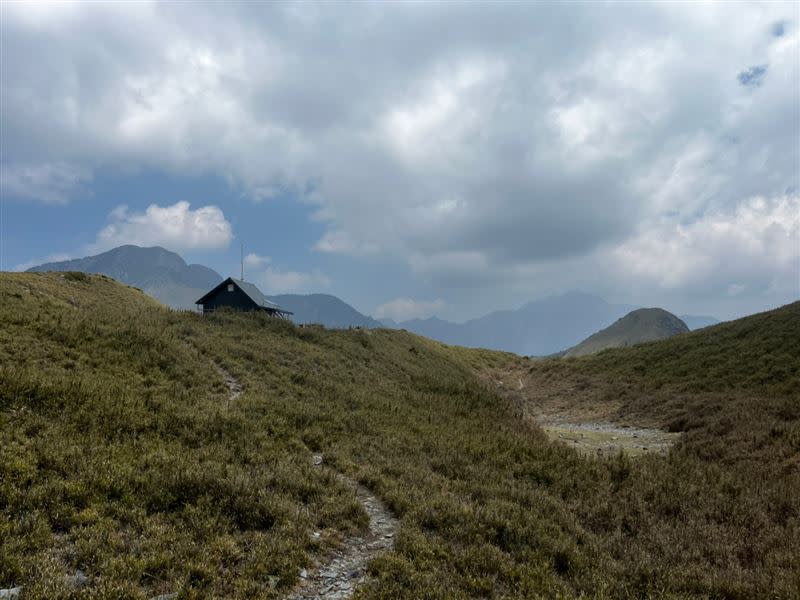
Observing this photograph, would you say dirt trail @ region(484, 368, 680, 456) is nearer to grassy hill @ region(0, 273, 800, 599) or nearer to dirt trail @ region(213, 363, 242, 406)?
grassy hill @ region(0, 273, 800, 599)

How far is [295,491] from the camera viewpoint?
10.7m

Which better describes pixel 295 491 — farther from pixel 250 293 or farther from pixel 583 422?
pixel 250 293

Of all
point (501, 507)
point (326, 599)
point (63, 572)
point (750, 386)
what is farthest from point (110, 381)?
point (750, 386)

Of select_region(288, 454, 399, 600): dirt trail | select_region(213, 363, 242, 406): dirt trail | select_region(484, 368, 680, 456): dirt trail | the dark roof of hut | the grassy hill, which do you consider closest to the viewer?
select_region(288, 454, 399, 600): dirt trail

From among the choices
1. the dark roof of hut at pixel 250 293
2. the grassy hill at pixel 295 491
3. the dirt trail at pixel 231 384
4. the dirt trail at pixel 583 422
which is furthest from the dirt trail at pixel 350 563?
the dark roof of hut at pixel 250 293

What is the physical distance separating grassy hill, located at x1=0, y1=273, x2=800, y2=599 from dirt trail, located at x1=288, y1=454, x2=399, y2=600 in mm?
268

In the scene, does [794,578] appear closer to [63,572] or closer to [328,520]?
[328,520]

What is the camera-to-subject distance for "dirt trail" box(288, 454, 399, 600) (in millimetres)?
7426

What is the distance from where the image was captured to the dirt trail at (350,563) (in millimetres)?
7426

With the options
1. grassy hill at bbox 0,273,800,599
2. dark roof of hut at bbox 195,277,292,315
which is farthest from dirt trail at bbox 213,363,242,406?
dark roof of hut at bbox 195,277,292,315

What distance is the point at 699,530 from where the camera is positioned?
35.0ft

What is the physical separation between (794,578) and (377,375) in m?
25.2

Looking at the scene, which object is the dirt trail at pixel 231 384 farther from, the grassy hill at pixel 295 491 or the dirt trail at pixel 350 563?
the dirt trail at pixel 350 563

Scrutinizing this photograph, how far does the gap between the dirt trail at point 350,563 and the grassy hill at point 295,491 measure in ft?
0.88
